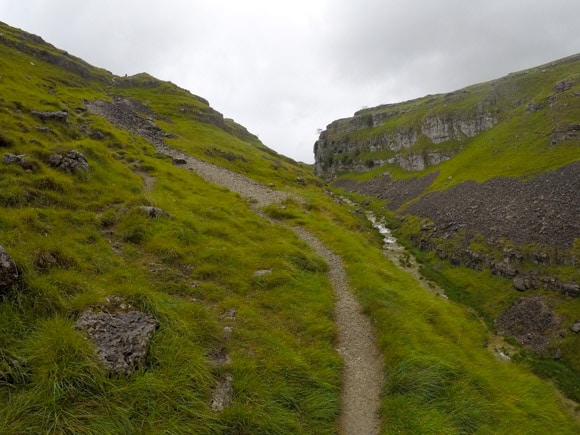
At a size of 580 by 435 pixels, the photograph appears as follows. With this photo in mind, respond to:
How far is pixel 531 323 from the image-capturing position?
30172 millimetres

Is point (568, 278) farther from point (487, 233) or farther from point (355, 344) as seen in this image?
point (355, 344)

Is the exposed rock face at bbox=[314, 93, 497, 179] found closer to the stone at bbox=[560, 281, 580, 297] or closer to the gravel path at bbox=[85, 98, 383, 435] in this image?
the stone at bbox=[560, 281, 580, 297]

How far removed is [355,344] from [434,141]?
100196 millimetres

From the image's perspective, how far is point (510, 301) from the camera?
33531mm

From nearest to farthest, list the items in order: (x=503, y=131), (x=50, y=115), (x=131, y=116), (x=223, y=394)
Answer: (x=223, y=394)
(x=50, y=115)
(x=131, y=116)
(x=503, y=131)

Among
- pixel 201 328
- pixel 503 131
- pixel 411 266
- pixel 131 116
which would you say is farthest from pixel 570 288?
pixel 131 116

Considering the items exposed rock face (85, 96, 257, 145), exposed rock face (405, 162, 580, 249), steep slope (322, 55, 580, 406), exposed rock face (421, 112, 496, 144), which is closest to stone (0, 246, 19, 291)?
steep slope (322, 55, 580, 406)

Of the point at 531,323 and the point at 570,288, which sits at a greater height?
the point at 570,288

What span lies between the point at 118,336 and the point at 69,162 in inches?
724

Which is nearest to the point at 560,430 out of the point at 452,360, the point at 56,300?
the point at 452,360

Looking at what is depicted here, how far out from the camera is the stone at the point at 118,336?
1049cm

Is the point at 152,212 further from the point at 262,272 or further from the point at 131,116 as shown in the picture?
the point at 131,116

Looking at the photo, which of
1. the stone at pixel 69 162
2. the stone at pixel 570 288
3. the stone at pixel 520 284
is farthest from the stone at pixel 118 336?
the stone at pixel 520 284

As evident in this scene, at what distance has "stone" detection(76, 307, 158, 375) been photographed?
34.4 feet
